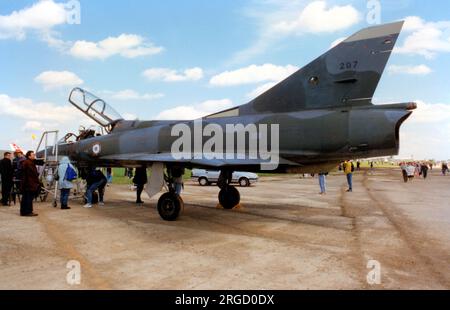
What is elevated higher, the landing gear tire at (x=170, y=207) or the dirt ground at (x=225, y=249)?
the landing gear tire at (x=170, y=207)

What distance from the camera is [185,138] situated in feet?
30.6

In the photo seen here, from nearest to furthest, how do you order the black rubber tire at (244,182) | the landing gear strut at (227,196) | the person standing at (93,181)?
the landing gear strut at (227,196) → the person standing at (93,181) → the black rubber tire at (244,182)

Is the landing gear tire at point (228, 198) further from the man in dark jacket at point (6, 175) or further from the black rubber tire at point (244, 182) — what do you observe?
the black rubber tire at point (244, 182)

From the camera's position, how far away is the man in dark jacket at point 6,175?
37.7 feet

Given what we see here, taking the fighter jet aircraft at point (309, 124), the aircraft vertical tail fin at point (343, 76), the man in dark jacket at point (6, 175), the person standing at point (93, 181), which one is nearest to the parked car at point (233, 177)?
the person standing at point (93, 181)

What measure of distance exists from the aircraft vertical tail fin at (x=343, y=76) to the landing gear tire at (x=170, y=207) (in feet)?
10.5

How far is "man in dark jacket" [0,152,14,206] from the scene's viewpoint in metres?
11.5

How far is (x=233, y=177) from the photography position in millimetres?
24078

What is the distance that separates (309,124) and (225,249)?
10.9 ft

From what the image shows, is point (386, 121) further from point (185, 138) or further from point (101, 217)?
point (101, 217)

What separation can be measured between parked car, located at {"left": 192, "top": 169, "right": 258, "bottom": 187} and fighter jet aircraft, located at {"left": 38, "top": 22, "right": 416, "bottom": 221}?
1397 centimetres

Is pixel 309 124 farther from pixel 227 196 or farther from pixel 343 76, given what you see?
pixel 227 196

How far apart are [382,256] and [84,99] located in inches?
394
